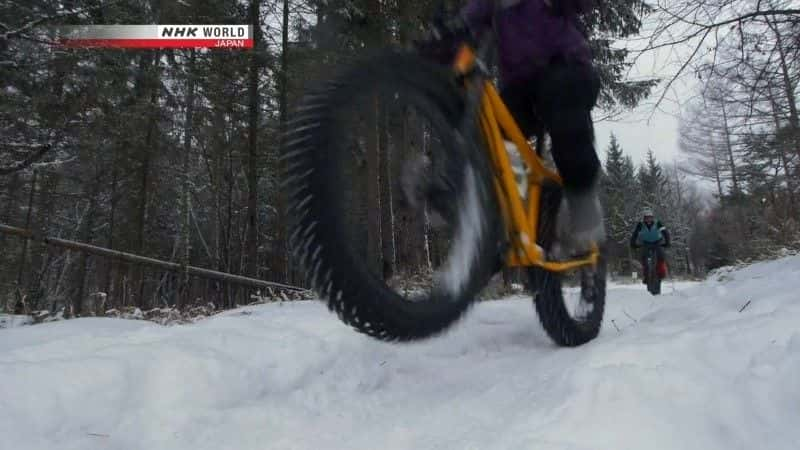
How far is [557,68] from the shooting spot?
69.6 inches

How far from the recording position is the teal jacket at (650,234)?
815 cm

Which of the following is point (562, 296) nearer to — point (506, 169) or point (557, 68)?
point (506, 169)

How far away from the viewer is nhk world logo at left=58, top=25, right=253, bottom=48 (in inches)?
254

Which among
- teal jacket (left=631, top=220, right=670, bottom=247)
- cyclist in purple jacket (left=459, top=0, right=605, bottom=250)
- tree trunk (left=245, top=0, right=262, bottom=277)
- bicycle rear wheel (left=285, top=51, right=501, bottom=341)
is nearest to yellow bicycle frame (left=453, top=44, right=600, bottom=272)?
bicycle rear wheel (left=285, top=51, right=501, bottom=341)

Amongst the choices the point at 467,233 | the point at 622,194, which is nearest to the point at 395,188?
the point at 467,233

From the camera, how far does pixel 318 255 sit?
47.5 inches

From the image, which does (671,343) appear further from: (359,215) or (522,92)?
(522,92)

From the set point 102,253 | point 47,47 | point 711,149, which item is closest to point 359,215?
point 102,253

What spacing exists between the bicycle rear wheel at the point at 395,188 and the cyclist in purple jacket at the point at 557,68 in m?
0.39

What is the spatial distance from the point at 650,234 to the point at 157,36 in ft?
32.9

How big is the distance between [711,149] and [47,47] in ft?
107

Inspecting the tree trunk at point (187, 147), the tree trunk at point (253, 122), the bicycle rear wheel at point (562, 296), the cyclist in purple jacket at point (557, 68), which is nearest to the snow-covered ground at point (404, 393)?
the bicycle rear wheel at point (562, 296)

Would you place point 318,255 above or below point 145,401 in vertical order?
above

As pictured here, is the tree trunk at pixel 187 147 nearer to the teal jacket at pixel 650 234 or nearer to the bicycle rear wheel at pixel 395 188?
the bicycle rear wheel at pixel 395 188
